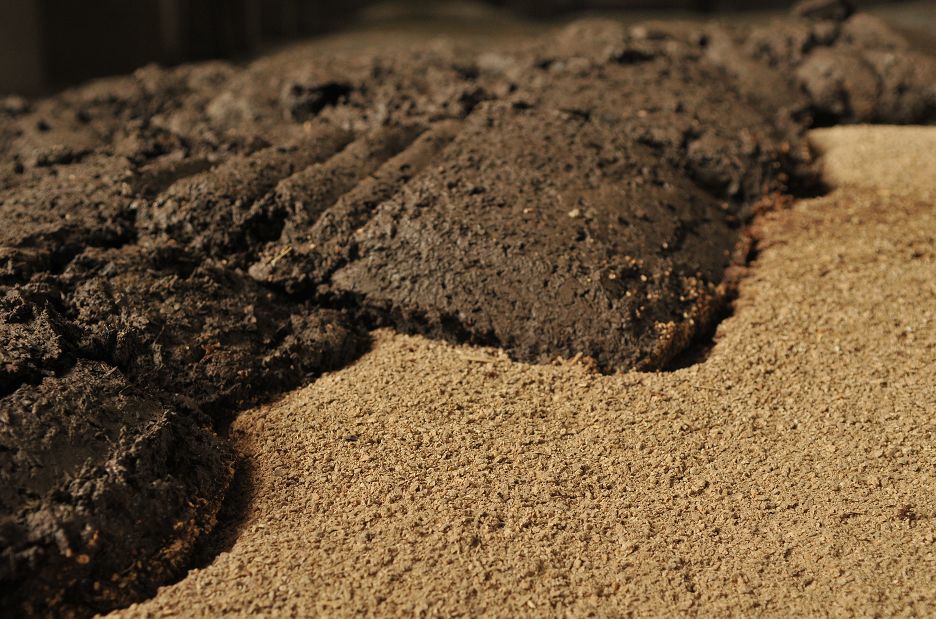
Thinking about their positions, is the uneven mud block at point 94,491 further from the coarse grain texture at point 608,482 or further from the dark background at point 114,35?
the dark background at point 114,35

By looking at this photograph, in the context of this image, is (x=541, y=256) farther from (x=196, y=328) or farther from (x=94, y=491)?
(x=94, y=491)

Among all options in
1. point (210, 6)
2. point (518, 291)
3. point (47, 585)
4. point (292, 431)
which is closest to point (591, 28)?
point (518, 291)

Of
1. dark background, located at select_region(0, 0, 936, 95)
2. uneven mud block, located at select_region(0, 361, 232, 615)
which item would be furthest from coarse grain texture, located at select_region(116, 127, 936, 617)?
dark background, located at select_region(0, 0, 936, 95)

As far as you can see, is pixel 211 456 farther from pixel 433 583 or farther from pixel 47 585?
pixel 433 583

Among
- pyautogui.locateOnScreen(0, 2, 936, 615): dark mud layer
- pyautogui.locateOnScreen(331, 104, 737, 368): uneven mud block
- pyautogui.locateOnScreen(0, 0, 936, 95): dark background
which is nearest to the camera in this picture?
pyautogui.locateOnScreen(0, 2, 936, 615): dark mud layer

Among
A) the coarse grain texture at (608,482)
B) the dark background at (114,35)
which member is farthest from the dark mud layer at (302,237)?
the dark background at (114,35)

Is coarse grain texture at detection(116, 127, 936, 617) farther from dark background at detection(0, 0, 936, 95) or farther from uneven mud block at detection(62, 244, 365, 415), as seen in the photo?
dark background at detection(0, 0, 936, 95)
